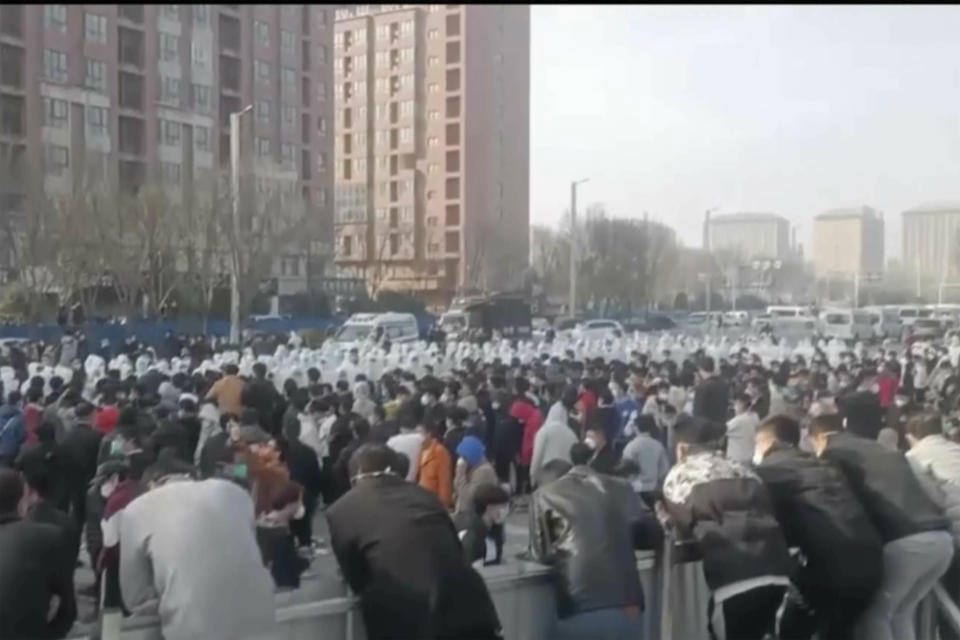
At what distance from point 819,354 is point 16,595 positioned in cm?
2054

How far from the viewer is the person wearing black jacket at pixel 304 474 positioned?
31.4 feet

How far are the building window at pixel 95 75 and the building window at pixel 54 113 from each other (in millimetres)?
1789

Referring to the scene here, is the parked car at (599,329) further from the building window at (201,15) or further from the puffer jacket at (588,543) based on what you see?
the building window at (201,15)

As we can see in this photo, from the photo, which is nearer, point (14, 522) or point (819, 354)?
point (14, 522)

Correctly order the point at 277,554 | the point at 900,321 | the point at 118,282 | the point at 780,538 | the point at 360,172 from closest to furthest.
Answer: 1. the point at 780,538
2. the point at 277,554
3. the point at 118,282
4. the point at 900,321
5. the point at 360,172

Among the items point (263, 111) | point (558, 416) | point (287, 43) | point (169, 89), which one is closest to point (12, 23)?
point (169, 89)

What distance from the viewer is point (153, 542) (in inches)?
179

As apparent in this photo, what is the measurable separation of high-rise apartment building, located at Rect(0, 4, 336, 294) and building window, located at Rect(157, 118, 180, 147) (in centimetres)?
6

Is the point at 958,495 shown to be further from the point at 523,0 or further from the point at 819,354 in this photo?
the point at 819,354

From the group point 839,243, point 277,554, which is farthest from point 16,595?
point 839,243

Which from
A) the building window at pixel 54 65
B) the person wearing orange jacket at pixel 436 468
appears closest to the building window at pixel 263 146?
the building window at pixel 54 65

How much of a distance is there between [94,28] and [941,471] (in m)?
53.3

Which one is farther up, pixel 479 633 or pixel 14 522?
pixel 14 522

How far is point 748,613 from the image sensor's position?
18.0 ft
